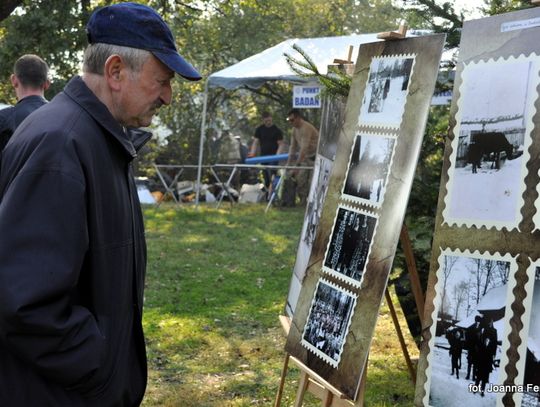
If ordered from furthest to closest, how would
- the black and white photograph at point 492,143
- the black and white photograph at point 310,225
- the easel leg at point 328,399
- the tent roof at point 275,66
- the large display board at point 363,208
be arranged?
the tent roof at point 275,66
the black and white photograph at point 310,225
the easel leg at point 328,399
the large display board at point 363,208
the black and white photograph at point 492,143

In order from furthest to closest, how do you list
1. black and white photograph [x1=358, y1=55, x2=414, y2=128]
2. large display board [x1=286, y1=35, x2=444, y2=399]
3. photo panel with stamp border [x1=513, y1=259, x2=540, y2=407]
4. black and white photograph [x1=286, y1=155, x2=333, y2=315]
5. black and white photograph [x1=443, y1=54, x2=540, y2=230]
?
black and white photograph [x1=286, y1=155, x2=333, y2=315], black and white photograph [x1=358, y1=55, x2=414, y2=128], large display board [x1=286, y1=35, x2=444, y2=399], black and white photograph [x1=443, y1=54, x2=540, y2=230], photo panel with stamp border [x1=513, y1=259, x2=540, y2=407]

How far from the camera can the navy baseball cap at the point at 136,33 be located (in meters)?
2.21

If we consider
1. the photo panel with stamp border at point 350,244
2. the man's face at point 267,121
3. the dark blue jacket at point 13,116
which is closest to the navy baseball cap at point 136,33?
the photo panel with stamp border at point 350,244

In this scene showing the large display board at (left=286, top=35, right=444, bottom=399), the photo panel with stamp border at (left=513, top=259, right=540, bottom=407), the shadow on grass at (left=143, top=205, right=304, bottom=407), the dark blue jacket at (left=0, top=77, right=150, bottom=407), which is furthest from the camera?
the shadow on grass at (left=143, top=205, right=304, bottom=407)

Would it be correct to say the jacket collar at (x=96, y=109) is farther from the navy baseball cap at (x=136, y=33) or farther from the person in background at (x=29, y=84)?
the person in background at (x=29, y=84)

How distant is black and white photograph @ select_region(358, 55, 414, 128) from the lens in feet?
10.4

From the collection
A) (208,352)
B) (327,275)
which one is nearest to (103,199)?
(327,275)

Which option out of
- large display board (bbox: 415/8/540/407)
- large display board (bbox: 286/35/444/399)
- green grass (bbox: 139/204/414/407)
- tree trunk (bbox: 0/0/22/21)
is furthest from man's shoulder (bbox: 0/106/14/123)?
large display board (bbox: 415/8/540/407)

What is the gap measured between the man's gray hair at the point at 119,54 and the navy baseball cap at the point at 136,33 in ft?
0.04

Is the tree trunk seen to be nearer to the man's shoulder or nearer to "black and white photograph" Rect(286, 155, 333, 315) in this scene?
the man's shoulder

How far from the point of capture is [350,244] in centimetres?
331

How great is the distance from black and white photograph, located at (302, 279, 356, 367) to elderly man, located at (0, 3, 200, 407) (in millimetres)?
1033

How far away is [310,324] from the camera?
3480 millimetres

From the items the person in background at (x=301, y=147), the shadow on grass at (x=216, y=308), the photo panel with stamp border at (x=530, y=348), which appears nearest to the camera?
the photo panel with stamp border at (x=530, y=348)
